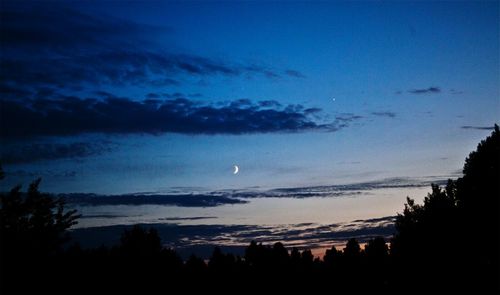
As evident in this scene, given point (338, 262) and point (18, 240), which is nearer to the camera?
point (18, 240)

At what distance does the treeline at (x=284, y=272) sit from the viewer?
8.34m

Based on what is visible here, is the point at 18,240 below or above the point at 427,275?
above

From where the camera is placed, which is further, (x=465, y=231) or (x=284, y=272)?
(x=284, y=272)

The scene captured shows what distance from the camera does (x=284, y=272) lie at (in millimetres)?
83938

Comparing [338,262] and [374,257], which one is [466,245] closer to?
[374,257]

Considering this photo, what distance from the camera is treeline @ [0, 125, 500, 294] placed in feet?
27.4

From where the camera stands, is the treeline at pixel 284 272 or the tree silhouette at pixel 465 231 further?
the tree silhouette at pixel 465 231

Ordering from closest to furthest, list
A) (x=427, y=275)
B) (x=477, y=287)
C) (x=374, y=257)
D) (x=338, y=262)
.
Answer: (x=477, y=287) < (x=427, y=275) < (x=374, y=257) < (x=338, y=262)

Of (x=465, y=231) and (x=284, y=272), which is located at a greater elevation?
(x=465, y=231)

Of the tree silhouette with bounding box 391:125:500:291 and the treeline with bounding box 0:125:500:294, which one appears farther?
the tree silhouette with bounding box 391:125:500:291

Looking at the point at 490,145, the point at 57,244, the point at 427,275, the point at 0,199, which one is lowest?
the point at 427,275

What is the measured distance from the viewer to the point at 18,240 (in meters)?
8.00

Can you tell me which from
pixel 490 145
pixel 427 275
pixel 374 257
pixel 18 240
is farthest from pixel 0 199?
pixel 374 257

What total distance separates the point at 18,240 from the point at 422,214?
45.6 m
